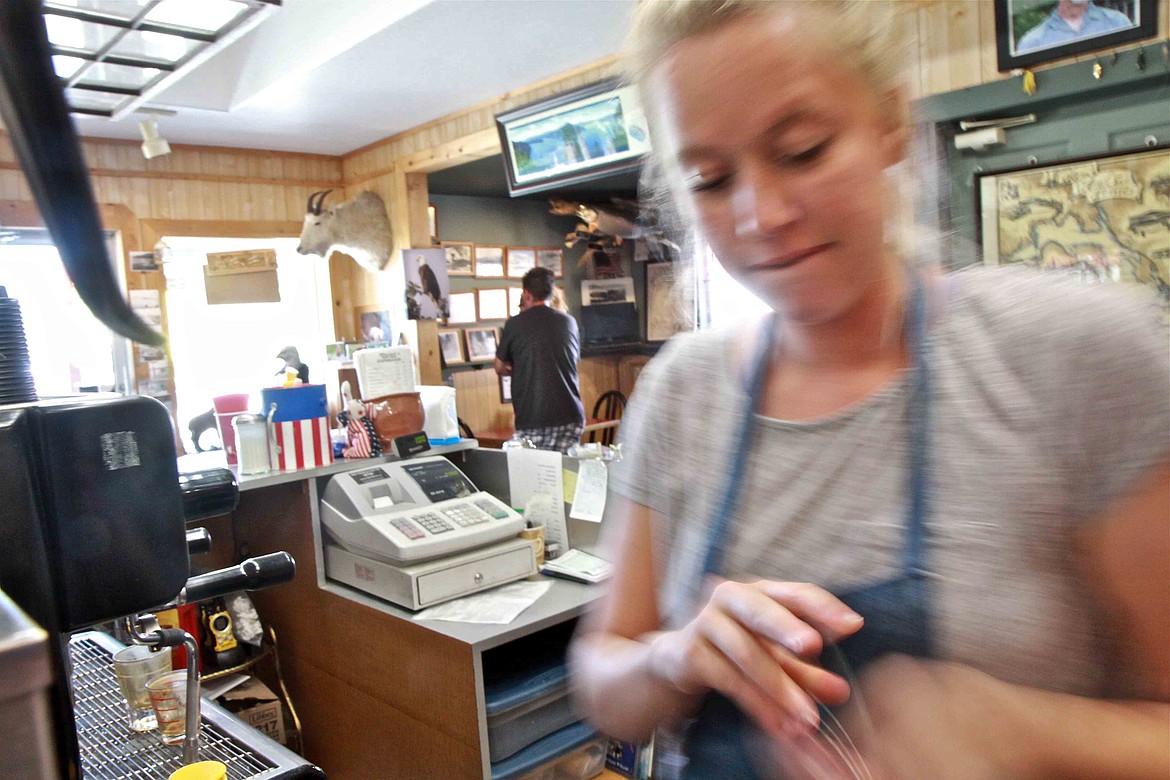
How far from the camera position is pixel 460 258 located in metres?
6.94

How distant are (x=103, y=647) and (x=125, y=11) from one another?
2.22m

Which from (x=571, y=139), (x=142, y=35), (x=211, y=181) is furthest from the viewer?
(x=211, y=181)

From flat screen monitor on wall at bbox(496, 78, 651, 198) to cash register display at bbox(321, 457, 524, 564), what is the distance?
176 centimetres

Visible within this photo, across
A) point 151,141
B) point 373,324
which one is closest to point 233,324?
point 373,324

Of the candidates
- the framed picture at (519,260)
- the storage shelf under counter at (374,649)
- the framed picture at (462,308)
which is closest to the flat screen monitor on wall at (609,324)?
the framed picture at (519,260)

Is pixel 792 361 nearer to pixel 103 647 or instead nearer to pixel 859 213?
pixel 859 213

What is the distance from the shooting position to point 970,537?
608mm

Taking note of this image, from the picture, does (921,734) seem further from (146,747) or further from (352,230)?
(352,230)

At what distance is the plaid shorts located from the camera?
193 inches

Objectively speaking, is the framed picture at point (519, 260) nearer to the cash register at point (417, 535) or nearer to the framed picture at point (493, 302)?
the framed picture at point (493, 302)

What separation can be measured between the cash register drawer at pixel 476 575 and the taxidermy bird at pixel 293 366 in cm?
78

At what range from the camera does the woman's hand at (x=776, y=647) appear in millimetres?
545

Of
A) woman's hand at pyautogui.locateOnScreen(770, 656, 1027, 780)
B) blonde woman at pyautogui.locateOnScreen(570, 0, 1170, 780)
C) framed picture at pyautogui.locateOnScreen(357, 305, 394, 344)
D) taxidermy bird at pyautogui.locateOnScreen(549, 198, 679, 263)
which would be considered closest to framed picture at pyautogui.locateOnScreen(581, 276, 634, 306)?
taxidermy bird at pyautogui.locateOnScreen(549, 198, 679, 263)

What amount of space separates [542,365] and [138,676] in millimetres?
3557
